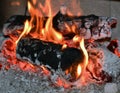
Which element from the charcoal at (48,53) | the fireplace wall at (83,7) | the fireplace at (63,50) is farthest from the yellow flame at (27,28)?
the fireplace wall at (83,7)

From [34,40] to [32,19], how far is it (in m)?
0.30

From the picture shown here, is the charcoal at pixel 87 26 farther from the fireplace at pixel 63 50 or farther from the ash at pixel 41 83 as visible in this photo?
the ash at pixel 41 83

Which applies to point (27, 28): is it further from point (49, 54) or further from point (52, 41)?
point (49, 54)

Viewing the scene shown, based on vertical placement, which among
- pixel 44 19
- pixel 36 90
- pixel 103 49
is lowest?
pixel 36 90

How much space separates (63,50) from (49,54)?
0.25ft

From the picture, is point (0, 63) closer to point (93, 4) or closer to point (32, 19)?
point (32, 19)

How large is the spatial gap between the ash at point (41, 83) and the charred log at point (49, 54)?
87 millimetres

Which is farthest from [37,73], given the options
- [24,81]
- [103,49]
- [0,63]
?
[103,49]

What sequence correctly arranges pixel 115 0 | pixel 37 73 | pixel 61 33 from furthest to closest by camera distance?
pixel 115 0 → pixel 61 33 → pixel 37 73

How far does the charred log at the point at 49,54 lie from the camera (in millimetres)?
1646

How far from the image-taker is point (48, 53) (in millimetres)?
1705

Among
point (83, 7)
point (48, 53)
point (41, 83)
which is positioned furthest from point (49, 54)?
point (83, 7)

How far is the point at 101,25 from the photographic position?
202cm

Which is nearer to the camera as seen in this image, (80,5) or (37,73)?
(37,73)
